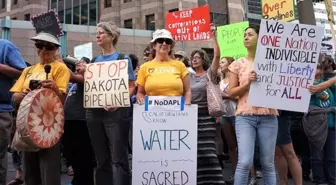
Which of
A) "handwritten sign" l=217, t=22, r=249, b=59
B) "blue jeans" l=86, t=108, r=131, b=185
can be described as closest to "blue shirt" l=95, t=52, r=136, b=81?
"blue jeans" l=86, t=108, r=131, b=185

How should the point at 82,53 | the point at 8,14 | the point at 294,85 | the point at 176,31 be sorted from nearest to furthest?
the point at 294,85
the point at 176,31
the point at 82,53
the point at 8,14

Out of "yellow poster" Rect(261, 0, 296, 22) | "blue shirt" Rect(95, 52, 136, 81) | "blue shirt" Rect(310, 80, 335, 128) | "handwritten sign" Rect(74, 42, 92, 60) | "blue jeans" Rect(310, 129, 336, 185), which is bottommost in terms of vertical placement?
"blue jeans" Rect(310, 129, 336, 185)

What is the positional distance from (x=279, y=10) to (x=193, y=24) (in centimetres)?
198

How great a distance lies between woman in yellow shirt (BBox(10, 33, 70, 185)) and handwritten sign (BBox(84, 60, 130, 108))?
1.72 ft

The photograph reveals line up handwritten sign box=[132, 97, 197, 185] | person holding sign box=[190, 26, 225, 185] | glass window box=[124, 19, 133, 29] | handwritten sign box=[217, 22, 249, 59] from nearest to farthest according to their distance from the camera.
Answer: handwritten sign box=[132, 97, 197, 185], person holding sign box=[190, 26, 225, 185], handwritten sign box=[217, 22, 249, 59], glass window box=[124, 19, 133, 29]

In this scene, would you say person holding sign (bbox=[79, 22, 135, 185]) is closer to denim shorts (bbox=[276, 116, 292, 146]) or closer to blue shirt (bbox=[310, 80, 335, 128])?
denim shorts (bbox=[276, 116, 292, 146])

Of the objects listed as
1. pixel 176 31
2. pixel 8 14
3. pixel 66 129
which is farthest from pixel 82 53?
pixel 8 14

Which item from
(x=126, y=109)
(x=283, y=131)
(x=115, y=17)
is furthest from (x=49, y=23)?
(x=115, y=17)

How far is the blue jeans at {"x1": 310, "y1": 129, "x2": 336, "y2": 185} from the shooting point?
5.88 metres

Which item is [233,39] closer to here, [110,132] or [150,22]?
[110,132]

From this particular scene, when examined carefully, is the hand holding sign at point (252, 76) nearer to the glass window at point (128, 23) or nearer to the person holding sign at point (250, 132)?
the person holding sign at point (250, 132)

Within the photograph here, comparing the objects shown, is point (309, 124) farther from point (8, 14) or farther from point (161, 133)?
point (8, 14)

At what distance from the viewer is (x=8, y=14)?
42.7 m

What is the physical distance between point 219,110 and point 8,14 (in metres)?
41.7
